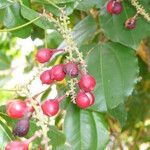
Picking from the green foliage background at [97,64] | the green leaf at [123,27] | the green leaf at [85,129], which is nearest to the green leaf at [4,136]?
the green foliage background at [97,64]

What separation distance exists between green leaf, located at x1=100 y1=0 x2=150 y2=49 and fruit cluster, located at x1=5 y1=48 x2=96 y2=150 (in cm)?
31

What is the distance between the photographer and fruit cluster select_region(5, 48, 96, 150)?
95 cm

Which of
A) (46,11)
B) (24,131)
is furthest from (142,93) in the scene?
(24,131)

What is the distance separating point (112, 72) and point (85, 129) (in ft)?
0.65

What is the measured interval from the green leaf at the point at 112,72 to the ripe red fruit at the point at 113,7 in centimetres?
13

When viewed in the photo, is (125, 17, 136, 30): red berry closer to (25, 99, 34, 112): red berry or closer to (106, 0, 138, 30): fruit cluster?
(106, 0, 138, 30): fruit cluster

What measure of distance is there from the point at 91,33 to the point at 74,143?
0.49 m

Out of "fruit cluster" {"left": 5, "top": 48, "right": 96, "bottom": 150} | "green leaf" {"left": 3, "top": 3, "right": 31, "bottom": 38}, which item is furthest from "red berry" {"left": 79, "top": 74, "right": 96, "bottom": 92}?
"green leaf" {"left": 3, "top": 3, "right": 31, "bottom": 38}

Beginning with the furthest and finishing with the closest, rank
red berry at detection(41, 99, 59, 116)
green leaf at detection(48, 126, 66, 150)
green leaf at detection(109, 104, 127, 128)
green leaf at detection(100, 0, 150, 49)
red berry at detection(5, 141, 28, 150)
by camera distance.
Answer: green leaf at detection(109, 104, 127, 128) < green leaf at detection(100, 0, 150, 49) < green leaf at detection(48, 126, 66, 150) < red berry at detection(41, 99, 59, 116) < red berry at detection(5, 141, 28, 150)

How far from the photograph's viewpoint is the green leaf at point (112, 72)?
1392 millimetres

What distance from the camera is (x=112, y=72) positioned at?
1.45 m

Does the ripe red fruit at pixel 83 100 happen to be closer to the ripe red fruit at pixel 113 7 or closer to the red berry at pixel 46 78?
the red berry at pixel 46 78

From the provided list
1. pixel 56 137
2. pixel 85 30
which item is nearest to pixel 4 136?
pixel 56 137

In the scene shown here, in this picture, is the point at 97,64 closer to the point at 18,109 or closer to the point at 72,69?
the point at 72,69
